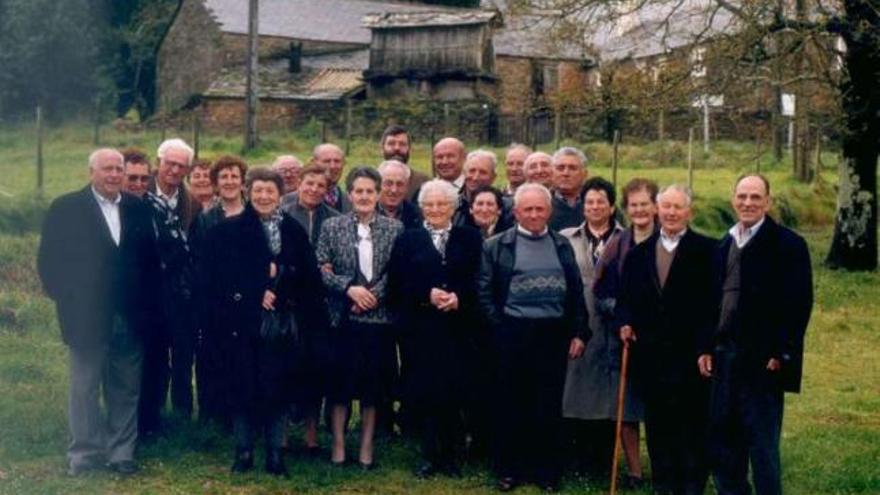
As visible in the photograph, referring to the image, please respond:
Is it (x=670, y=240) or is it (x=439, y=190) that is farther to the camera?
(x=439, y=190)

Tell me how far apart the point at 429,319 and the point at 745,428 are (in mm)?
2221

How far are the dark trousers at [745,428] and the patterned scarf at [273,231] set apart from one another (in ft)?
9.53

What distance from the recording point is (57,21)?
41375 mm

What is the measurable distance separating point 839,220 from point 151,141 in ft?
61.5

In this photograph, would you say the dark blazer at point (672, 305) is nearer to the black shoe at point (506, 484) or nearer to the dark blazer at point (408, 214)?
the black shoe at point (506, 484)

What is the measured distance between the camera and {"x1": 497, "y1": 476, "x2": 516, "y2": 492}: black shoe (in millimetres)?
8797

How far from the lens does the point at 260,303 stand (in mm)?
8828

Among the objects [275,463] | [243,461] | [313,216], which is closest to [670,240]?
[313,216]

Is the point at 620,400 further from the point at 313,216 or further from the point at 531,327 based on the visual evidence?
the point at 313,216

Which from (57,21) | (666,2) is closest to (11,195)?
(666,2)

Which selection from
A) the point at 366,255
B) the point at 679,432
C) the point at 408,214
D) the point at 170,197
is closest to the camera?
the point at 679,432

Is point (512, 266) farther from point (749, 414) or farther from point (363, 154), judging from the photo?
point (363, 154)

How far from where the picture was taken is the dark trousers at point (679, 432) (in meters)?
8.45

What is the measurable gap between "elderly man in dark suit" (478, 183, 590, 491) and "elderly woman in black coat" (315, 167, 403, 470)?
2.28 feet
